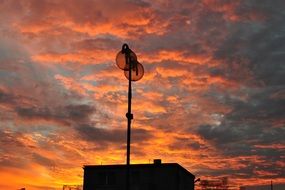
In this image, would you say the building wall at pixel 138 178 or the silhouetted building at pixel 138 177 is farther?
the silhouetted building at pixel 138 177

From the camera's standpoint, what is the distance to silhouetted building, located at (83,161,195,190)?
70688mm

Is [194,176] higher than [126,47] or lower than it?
higher

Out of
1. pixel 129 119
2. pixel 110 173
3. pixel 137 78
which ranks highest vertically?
pixel 110 173

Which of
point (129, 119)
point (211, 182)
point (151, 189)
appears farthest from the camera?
point (211, 182)

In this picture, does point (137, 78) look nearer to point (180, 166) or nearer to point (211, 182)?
point (180, 166)

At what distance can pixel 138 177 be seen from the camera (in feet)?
235

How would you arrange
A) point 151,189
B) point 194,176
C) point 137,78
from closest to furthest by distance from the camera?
point 137,78 < point 151,189 < point 194,176

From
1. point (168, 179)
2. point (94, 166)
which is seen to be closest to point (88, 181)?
point (94, 166)

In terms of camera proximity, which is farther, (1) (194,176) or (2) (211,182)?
(2) (211,182)

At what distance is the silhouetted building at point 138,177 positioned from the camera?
70.7m

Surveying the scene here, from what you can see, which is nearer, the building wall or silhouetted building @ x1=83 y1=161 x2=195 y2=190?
the building wall

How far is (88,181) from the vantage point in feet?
243

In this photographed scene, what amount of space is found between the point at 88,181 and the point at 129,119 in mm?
62392

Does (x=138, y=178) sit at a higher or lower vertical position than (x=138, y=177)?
lower
